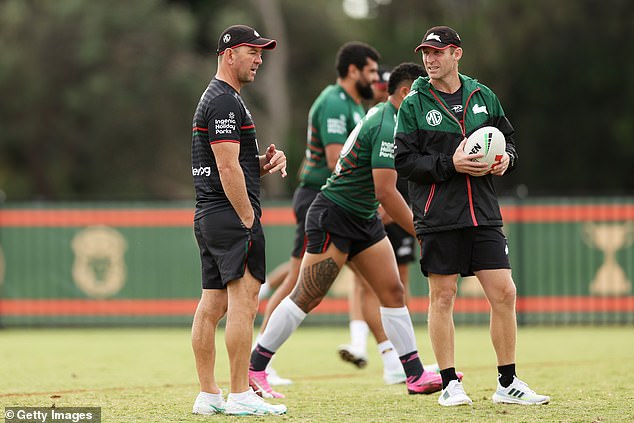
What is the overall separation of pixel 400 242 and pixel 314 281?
2063 mm

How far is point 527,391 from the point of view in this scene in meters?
7.12

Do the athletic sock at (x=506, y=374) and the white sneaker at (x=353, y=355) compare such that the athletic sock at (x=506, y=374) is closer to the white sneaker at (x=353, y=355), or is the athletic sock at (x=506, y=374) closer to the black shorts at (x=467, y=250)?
the black shorts at (x=467, y=250)

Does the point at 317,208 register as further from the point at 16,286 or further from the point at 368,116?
the point at 16,286

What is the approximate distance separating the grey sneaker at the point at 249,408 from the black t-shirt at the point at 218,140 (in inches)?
44.6

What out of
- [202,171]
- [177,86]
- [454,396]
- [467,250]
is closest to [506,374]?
[454,396]

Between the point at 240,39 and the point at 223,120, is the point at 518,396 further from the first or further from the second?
the point at 240,39

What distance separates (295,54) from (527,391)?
142ft

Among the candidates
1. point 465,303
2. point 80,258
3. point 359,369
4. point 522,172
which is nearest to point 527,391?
point 359,369

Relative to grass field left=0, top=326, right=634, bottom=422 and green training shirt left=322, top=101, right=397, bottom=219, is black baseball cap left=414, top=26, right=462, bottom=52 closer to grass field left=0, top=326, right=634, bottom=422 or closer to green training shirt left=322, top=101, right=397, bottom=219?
green training shirt left=322, top=101, right=397, bottom=219

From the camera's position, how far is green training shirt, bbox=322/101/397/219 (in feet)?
26.4

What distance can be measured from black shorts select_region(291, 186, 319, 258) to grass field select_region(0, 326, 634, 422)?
108 centimetres

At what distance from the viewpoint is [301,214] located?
9.55m

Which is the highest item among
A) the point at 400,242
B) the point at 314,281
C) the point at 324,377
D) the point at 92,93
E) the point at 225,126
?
the point at 92,93

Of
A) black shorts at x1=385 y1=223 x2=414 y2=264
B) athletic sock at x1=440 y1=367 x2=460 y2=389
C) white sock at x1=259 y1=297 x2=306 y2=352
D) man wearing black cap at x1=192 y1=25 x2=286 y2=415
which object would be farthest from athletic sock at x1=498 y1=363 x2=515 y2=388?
black shorts at x1=385 y1=223 x2=414 y2=264
